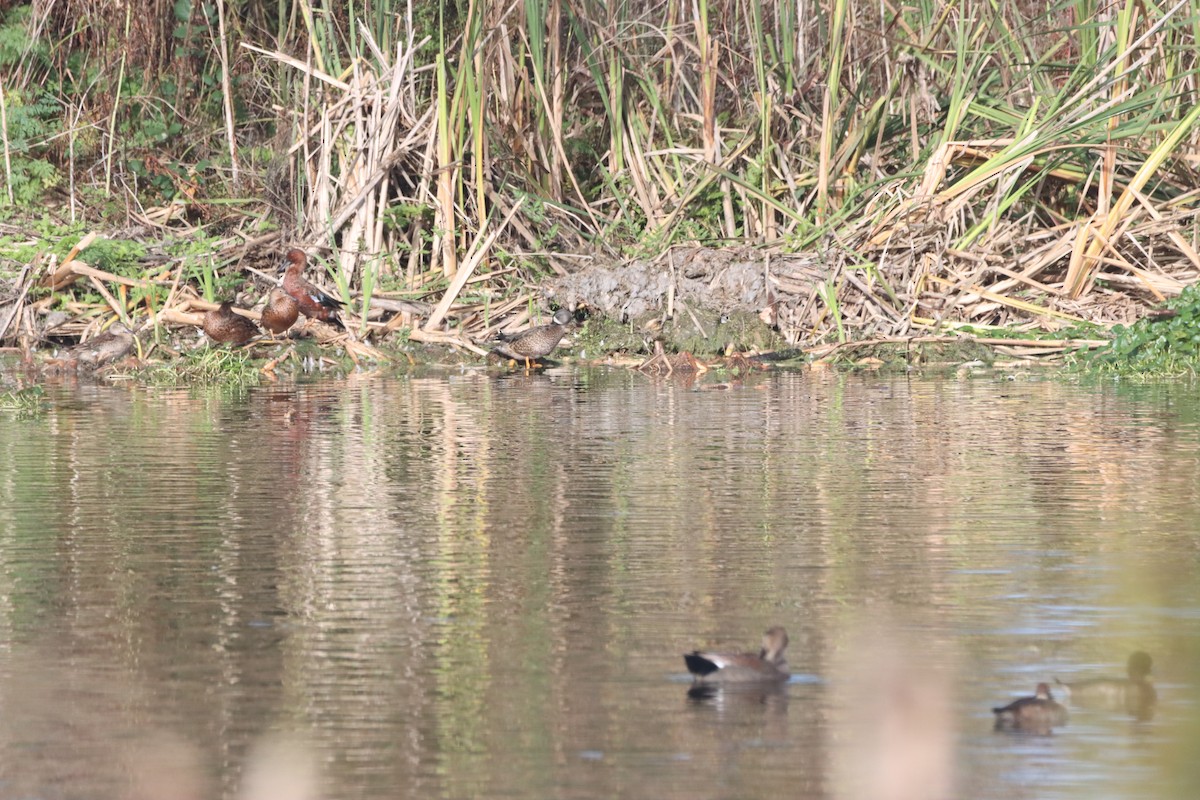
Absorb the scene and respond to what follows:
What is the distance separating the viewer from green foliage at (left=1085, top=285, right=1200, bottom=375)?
13.8 m

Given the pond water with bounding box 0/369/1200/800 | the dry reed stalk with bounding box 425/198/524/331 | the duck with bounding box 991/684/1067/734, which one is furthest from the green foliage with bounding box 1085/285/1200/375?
the duck with bounding box 991/684/1067/734

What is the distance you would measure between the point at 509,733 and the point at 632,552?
2265 millimetres

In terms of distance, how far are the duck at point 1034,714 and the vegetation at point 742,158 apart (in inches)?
429

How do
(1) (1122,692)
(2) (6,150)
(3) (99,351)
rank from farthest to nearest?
1. (2) (6,150)
2. (3) (99,351)
3. (1) (1122,692)

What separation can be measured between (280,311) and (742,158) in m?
4.34

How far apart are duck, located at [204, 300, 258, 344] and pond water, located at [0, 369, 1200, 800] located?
15.5ft

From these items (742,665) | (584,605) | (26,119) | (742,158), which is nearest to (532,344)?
(742,158)

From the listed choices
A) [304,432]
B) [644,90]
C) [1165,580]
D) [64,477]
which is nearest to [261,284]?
[644,90]

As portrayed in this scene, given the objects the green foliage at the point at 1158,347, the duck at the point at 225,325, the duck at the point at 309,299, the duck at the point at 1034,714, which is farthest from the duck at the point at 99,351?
the duck at the point at 1034,714

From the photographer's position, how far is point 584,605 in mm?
5824

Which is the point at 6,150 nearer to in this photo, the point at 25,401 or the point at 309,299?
the point at 309,299

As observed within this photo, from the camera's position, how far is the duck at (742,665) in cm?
477

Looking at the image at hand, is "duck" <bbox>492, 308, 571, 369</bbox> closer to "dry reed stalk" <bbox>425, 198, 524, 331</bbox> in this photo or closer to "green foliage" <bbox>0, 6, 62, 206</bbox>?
"dry reed stalk" <bbox>425, 198, 524, 331</bbox>

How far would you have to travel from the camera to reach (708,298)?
52.3 ft
